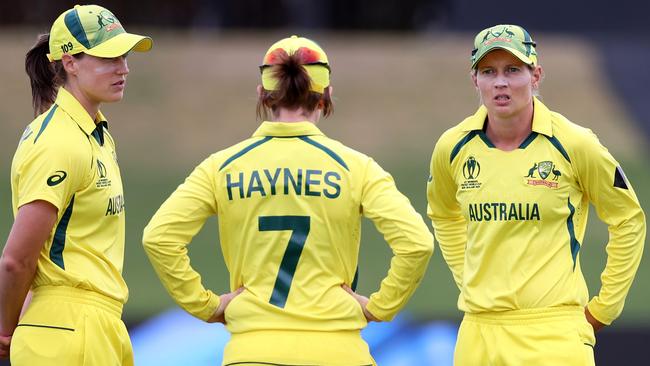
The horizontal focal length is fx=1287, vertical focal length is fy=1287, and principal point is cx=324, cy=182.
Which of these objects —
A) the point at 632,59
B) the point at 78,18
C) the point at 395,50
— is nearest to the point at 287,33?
the point at 395,50

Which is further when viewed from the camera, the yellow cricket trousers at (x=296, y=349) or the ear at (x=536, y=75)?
the ear at (x=536, y=75)

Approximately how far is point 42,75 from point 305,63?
3.08 feet

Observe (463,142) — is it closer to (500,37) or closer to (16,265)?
(500,37)

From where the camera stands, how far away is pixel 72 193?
392 cm

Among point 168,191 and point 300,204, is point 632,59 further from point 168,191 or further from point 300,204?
point 300,204

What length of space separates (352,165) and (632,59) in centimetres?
999

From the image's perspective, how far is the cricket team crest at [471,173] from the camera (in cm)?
424

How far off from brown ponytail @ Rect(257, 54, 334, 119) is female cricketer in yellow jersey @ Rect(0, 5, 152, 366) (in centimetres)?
53

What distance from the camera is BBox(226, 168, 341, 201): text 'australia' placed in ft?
12.5

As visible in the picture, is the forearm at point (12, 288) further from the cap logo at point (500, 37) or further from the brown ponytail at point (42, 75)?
the cap logo at point (500, 37)

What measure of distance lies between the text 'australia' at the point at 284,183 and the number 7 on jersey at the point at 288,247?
78 mm

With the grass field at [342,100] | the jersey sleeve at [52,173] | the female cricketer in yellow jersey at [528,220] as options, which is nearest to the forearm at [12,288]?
the jersey sleeve at [52,173]

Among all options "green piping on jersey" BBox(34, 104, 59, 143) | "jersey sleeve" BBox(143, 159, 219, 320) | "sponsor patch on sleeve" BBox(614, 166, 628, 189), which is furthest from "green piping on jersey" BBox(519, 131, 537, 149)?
"green piping on jersey" BBox(34, 104, 59, 143)

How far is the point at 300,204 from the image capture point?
381 centimetres
